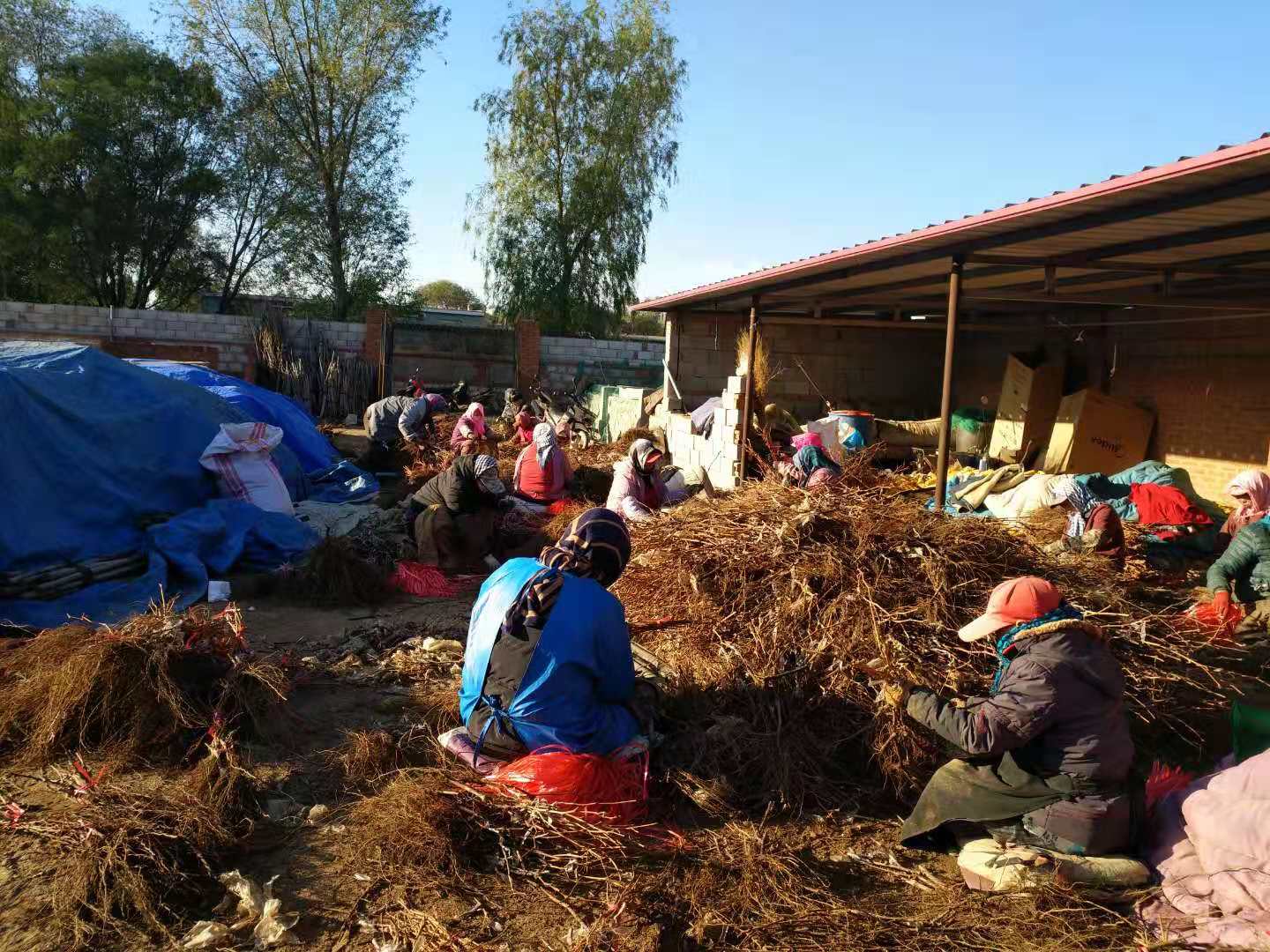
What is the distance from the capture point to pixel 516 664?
345 cm

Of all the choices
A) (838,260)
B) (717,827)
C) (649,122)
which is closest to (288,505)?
(838,260)

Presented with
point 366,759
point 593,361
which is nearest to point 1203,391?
point 366,759

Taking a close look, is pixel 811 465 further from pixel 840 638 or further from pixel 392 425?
pixel 392 425

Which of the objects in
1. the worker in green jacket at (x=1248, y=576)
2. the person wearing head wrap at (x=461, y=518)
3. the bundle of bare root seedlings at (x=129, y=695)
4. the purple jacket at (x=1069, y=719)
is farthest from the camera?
the person wearing head wrap at (x=461, y=518)

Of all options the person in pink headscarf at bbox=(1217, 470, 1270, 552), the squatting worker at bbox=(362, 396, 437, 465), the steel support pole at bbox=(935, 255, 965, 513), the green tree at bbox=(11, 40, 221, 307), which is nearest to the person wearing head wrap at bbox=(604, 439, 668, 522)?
the steel support pole at bbox=(935, 255, 965, 513)

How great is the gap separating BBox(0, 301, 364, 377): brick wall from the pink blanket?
16.2 meters

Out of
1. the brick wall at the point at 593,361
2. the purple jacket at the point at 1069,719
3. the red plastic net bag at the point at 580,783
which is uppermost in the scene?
the brick wall at the point at 593,361

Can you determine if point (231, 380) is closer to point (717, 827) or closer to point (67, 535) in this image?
point (67, 535)

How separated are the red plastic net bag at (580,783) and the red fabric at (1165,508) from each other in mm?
5993

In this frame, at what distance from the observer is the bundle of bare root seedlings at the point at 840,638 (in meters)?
3.85

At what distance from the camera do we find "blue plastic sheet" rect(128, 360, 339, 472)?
35.1ft

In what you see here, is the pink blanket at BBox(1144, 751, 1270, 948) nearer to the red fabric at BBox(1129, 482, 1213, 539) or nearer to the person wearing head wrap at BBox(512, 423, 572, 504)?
the red fabric at BBox(1129, 482, 1213, 539)

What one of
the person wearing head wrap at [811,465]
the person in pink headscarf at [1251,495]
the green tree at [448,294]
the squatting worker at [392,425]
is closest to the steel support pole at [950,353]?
the person wearing head wrap at [811,465]

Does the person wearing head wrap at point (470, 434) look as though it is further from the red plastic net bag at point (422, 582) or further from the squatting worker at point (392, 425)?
the red plastic net bag at point (422, 582)
